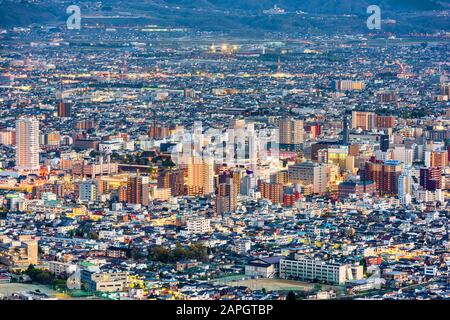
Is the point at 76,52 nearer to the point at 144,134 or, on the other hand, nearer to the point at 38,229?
the point at 144,134

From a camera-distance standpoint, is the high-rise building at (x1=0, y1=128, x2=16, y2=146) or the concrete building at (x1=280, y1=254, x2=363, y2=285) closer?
the concrete building at (x1=280, y1=254, x2=363, y2=285)

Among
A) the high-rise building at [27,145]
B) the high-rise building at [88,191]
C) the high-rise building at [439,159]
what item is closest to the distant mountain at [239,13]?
the high-rise building at [27,145]

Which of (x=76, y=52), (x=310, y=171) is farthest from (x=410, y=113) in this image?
(x=76, y=52)

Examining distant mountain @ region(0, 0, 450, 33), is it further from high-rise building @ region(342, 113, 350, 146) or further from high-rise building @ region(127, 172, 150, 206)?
high-rise building @ region(127, 172, 150, 206)

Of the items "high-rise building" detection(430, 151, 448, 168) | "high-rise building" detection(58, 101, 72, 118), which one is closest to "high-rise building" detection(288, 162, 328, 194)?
"high-rise building" detection(430, 151, 448, 168)

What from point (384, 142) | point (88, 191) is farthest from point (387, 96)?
point (88, 191)

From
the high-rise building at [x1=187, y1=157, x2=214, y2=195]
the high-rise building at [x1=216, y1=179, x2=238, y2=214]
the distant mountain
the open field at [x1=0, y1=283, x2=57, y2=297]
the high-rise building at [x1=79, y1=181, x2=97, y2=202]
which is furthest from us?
the distant mountain

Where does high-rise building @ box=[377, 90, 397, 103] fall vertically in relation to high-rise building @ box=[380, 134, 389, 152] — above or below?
above

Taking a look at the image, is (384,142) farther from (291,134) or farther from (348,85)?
(348,85)
